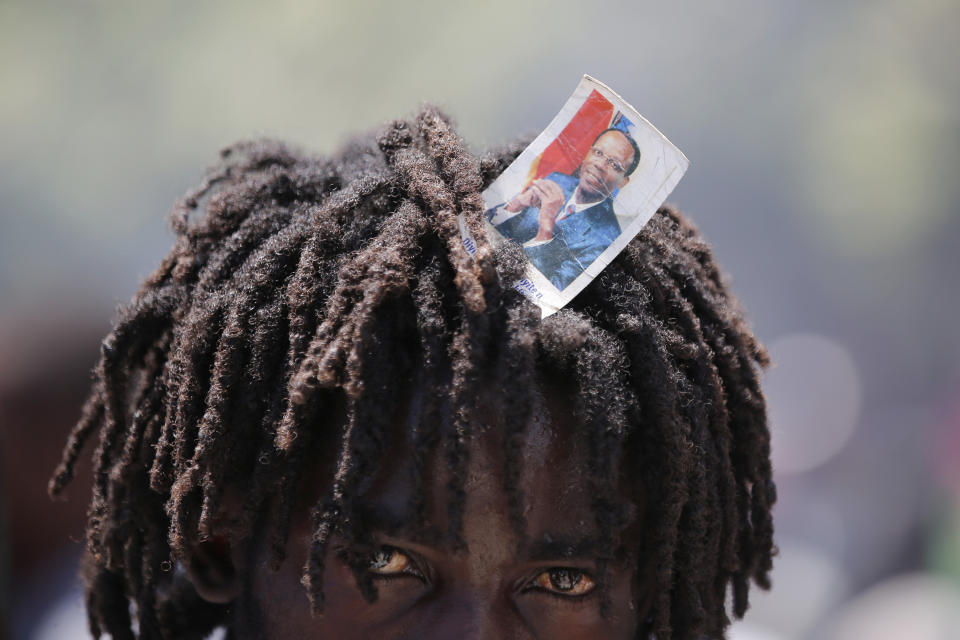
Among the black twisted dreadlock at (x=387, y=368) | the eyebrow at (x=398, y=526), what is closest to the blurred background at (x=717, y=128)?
the black twisted dreadlock at (x=387, y=368)

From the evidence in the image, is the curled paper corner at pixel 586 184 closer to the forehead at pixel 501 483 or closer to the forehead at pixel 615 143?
the forehead at pixel 615 143

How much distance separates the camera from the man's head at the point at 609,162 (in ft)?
7.41

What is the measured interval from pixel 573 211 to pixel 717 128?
4873 millimetres

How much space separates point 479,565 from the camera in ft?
6.79

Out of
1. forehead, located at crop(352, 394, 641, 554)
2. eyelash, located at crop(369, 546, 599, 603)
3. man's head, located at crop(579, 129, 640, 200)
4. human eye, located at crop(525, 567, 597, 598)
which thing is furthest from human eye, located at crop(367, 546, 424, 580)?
man's head, located at crop(579, 129, 640, 200)

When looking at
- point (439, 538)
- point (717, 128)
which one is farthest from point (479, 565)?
point (717, 128)

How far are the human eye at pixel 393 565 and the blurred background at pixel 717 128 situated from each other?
4269 mm

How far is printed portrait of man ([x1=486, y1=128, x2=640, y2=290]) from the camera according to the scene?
2.17 meters

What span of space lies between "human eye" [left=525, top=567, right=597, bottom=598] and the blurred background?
408 centimetres

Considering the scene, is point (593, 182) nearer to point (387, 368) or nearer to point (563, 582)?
point (387, 368)

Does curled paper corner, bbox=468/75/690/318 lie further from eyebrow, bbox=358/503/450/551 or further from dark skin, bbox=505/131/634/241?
eyebrow, bbox=358/503/450/551

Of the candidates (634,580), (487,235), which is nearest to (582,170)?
(487,235)

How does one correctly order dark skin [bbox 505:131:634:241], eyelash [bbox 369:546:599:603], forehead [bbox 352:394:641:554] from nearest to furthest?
A: forehead [bbox 352:394:641:554] < eyelash [bbox 369:546:599:603] < dark skin [bbox 505:131:634:241]

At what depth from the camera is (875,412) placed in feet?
20.9
